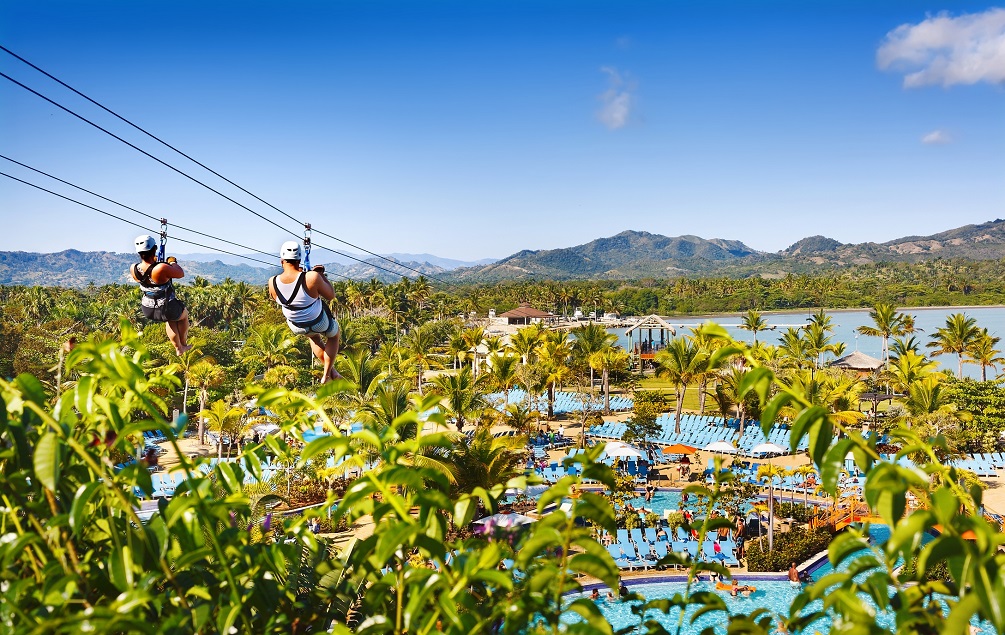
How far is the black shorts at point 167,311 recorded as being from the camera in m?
6.67

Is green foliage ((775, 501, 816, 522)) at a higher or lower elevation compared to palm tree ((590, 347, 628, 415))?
lower

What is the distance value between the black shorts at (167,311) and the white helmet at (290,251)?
1.30 meters

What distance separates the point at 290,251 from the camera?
6.55m

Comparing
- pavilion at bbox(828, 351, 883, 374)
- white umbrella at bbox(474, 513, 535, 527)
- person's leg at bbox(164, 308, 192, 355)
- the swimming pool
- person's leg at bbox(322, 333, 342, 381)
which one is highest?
person's leg at bbox(164, 308, 192, 355)

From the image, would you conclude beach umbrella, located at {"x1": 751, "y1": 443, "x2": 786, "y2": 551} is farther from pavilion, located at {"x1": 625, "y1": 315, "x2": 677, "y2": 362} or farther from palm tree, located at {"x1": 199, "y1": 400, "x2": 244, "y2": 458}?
pavilion, located at {"x1": 625, "y1": 315, "x2": 677, "y2": 362}

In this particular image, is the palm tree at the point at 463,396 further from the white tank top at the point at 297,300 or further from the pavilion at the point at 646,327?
the pavilion at the point at 646,327

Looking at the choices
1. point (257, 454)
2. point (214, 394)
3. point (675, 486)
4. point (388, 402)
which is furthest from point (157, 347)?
point (257, 454)

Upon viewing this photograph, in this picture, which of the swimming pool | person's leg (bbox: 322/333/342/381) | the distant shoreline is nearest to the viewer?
person's leg (bbox: 322/333/342/381)

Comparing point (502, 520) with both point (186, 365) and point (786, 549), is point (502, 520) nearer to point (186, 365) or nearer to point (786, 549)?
point (186, 365)

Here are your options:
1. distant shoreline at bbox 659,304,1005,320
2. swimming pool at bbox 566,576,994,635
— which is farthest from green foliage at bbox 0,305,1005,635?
distant shoreline at bbox 659,304,1005,320

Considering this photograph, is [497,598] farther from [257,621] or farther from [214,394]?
[214,394]

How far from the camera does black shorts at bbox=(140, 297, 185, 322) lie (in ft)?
21.9

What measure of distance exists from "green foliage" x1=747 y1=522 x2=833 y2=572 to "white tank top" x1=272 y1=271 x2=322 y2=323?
1213cm

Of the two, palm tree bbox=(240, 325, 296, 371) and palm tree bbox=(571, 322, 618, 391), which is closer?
palm tree bbox=(240, 325, 296, 371)
